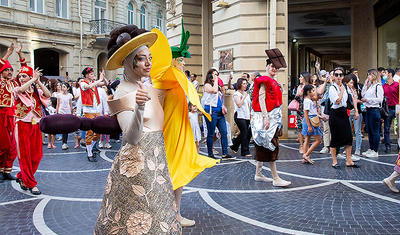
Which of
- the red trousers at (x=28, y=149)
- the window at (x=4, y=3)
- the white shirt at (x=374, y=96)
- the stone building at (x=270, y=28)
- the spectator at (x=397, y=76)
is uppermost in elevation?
the window at (x=4, y=3)

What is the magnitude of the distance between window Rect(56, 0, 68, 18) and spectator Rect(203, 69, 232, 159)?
23.3 metres

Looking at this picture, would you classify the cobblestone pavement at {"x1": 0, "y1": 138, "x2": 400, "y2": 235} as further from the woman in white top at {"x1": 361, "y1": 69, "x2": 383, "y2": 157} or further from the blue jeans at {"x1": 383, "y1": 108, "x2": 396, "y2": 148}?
the blue jeans at {"x1": 383, "y1": 108, "x2": 396, "y2": 148}

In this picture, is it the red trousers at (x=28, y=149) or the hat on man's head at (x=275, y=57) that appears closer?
the red trousers at (x=28, y=149)

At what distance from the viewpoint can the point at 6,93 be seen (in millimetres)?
7406

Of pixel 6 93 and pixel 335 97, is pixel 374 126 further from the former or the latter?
pixel 6 93

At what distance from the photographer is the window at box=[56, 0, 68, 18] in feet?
93.2

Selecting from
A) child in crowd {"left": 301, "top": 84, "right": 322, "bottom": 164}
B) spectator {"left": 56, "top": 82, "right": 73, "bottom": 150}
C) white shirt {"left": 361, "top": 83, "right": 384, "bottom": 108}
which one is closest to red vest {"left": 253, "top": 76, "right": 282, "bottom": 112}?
child in crowd {"left": 301, "top": 84, "right": 322, "bottom": 164}

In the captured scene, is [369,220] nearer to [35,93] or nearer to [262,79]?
[262,79]

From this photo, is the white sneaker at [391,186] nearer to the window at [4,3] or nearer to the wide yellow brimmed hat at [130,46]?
the wide yellow brimmed hat at [130,46]

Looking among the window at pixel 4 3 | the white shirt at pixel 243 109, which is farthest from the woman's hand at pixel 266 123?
the window at pixel 4 3

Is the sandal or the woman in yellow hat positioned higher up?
the woman in yellow hat

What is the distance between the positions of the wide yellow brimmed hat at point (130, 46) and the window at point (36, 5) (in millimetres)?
26776

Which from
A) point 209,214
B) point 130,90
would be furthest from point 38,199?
point 130,90

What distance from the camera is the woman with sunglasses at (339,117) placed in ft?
26.0
